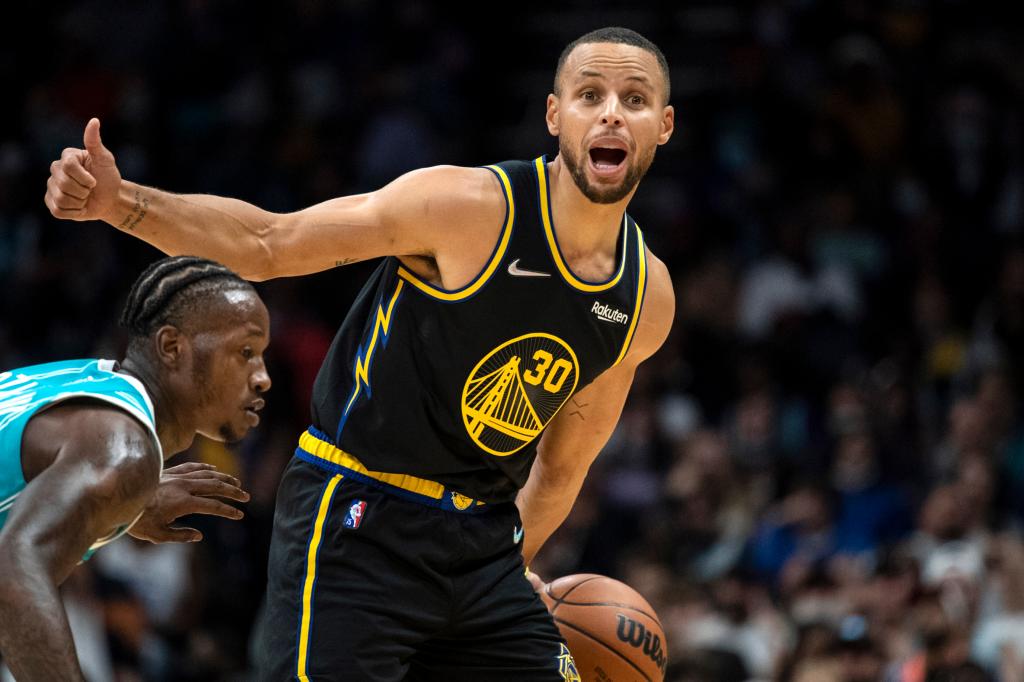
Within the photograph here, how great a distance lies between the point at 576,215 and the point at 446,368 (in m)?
0.64

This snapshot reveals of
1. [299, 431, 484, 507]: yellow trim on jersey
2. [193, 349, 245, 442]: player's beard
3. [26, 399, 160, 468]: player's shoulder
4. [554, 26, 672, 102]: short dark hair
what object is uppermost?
[554, 26, 672, 102]: short dark hair

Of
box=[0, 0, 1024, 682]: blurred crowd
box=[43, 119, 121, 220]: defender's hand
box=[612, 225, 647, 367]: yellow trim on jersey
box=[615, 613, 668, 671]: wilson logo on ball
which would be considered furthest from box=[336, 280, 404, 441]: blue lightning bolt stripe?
box=[0, 0, 1024, 682]: blurred crowd

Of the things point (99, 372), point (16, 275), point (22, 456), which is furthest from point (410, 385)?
point (16, 275)

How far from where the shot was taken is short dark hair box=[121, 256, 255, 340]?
3756 mm

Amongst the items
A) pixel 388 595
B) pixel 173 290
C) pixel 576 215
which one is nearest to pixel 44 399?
pixel 173 290

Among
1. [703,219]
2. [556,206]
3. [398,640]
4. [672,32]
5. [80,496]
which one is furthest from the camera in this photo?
[672,32]

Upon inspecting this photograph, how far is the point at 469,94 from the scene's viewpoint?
13445mm

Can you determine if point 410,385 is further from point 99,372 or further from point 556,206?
point 99,372

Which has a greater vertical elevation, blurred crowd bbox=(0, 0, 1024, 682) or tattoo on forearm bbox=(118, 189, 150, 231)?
blurred crowd bbox=(0, 0, 1024, 682)

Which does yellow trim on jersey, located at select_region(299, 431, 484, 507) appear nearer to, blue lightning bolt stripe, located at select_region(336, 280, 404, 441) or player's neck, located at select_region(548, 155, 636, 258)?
blue lightning bolt stripe, located at select_region(336, 280, 404, 441)

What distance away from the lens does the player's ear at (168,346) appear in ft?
12.2

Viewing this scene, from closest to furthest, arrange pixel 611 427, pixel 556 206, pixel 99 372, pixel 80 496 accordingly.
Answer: pixel 80 496
pixel 99 372
pixel 556 206
pixel 611 427

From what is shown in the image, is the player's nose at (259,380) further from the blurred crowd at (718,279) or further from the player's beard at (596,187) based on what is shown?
the blurred crowd at (718,279)

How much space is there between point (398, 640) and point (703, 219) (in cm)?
777
